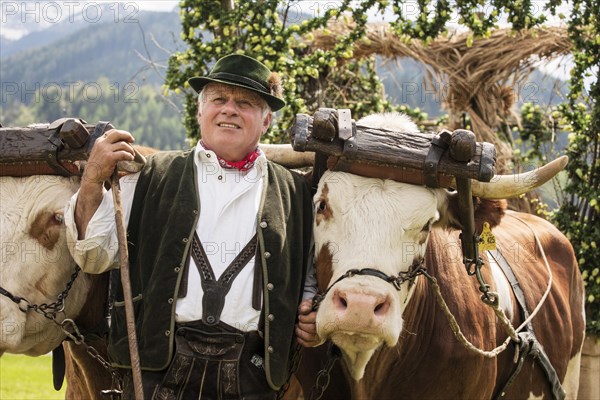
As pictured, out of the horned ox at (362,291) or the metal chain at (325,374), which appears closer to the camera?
the horned ox at (362,291)

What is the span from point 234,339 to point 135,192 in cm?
81

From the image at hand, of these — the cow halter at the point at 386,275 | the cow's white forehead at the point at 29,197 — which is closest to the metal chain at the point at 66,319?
the cow's white forehead at the point at 29,197

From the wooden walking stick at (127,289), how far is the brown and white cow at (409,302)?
30.0 inches

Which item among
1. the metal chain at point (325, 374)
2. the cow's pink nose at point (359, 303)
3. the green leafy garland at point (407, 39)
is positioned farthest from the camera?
the green leafy garland at point (407, 39)

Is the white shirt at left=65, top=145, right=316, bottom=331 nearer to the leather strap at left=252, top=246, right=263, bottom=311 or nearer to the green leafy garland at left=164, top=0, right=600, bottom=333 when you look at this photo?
the leather strap at left=252, top=246, right=263, bottom=311

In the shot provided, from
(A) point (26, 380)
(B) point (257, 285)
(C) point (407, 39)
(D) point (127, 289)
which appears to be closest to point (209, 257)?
(B) point (257, 285)

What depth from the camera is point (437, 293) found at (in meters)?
4.00

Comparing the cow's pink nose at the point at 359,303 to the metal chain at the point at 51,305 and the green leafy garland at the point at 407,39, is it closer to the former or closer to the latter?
the metal chain at the point at 51,305

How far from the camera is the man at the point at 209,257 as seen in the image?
342 centimetres

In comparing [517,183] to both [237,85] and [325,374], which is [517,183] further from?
[237,85]

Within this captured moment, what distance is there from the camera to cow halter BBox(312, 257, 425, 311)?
3389 millimetres

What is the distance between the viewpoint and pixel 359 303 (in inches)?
127

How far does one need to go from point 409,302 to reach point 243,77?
1.38 metres

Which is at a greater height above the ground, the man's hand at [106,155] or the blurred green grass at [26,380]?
the man's hand at [106,155]
